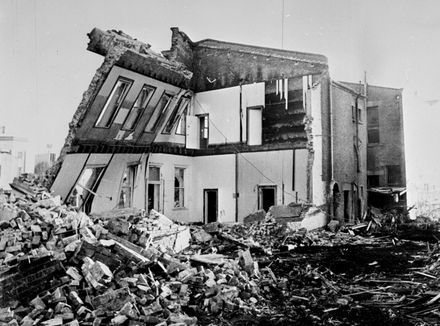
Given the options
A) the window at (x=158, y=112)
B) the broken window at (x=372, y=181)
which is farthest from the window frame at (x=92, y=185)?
the broken window at (x=372, y=181)

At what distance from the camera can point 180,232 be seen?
1164 cm

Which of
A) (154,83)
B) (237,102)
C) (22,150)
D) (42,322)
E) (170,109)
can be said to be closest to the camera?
(42,322)

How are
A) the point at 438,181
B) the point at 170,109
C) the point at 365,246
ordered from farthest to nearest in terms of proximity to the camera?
the point at 438,181
the point at 170,109
the point at 365,246

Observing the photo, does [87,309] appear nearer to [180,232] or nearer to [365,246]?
[180,232]

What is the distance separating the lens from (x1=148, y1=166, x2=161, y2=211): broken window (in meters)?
18.5

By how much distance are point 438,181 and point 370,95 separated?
7.77 m

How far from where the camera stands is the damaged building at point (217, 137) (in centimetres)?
1475

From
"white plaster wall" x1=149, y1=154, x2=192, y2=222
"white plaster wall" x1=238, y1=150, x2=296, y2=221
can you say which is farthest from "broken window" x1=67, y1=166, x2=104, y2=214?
"white plaster wall" x1=238, y1=150, x2=296, y2=221

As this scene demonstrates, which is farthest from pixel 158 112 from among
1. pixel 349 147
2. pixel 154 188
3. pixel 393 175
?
pixel 393 175

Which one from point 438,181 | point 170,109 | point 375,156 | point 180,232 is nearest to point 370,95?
point 375,156

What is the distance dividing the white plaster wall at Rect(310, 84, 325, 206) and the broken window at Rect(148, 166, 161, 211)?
7275 millimetres

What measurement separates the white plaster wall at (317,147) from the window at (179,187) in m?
6.83

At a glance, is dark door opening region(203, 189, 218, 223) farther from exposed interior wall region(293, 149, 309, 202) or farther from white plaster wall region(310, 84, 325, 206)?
white plaster wall region(310, 84, 325, 206)

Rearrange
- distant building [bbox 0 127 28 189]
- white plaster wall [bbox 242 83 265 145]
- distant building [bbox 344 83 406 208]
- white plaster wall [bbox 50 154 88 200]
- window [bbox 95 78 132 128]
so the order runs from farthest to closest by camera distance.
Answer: distant building [bbox 344 83 406 208], white plaster wall [bbox 242 83 265 145], window [bbox 95 78 132 128], white plaster wall [bbox 50 154 88 200], distant building [bbox 0 127 28 189]
